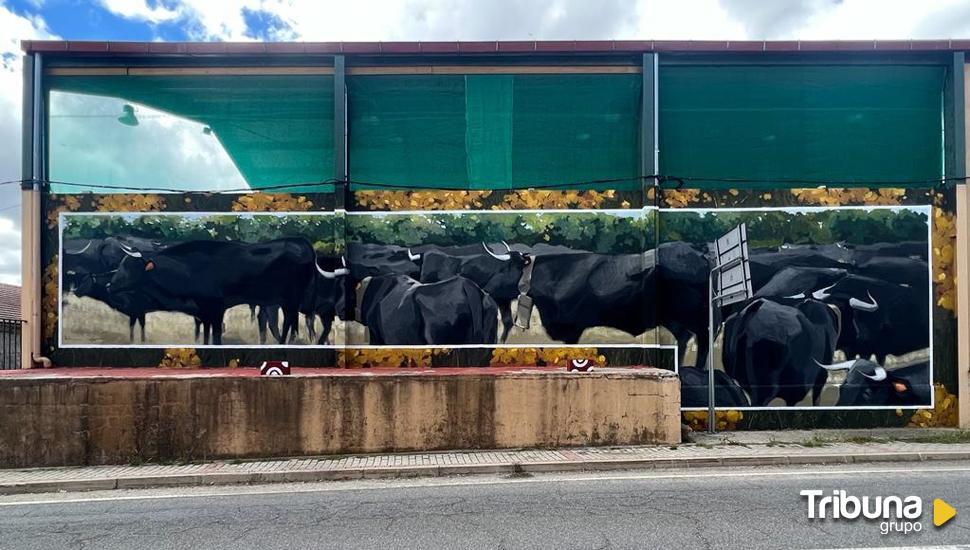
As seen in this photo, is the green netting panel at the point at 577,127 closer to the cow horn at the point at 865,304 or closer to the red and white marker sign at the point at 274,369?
the cow horn at the point at 865,304

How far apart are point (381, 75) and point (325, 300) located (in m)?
4.41

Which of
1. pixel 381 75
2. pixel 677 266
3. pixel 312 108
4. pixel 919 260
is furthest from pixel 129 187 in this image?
pixel 919 260

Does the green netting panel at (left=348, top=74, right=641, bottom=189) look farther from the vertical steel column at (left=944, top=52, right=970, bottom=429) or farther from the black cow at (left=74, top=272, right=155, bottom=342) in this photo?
the vertical steel column at (left=944, top=52, right=970, bottom=429)

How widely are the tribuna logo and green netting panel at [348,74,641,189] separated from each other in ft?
21.7

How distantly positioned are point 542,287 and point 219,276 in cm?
604

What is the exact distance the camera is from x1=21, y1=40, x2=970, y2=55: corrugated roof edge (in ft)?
35.7

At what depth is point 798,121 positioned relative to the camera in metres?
11.1

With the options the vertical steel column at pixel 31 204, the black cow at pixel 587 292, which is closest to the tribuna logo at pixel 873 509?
the black cow at pixel 587 292

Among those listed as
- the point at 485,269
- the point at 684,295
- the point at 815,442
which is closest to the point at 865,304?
the point at 815,442

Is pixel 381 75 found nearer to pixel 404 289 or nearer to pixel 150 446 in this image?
pixel 404 289

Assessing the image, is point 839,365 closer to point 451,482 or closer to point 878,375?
point 878,375

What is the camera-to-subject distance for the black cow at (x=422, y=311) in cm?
1089

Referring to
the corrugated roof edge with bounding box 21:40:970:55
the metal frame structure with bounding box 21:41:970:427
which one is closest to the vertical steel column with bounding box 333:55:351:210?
the metal frame structure with bounding box 21:41:970:427

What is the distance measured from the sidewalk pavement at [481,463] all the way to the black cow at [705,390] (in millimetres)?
1418
